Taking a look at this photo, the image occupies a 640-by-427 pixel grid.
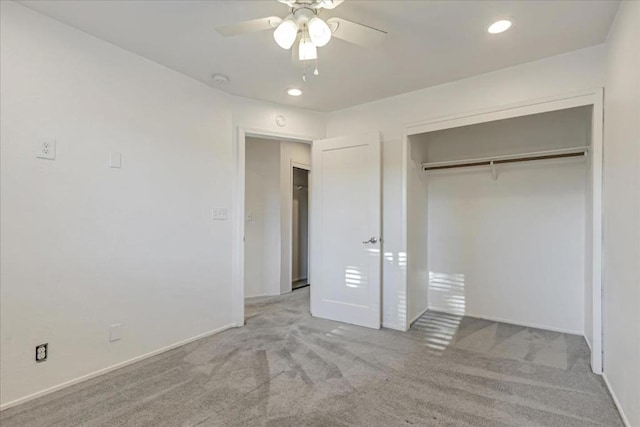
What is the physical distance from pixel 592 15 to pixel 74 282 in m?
4.00

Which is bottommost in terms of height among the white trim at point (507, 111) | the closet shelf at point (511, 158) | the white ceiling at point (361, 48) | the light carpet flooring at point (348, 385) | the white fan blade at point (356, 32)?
the light carpet flooring at point (348, 385)

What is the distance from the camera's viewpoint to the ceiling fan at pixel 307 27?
1763mm

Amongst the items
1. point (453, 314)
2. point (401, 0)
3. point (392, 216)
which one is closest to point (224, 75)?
point (401, 0)

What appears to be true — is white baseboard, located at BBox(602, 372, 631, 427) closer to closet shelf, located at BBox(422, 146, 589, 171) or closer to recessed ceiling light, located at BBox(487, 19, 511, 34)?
closet shelf, located at BBox(422, 146, 589, 171)

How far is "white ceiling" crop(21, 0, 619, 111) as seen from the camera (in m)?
2.09

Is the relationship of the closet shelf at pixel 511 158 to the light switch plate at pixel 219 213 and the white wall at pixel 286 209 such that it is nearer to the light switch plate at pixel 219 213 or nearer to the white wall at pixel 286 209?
the white wall at pixel 286 209

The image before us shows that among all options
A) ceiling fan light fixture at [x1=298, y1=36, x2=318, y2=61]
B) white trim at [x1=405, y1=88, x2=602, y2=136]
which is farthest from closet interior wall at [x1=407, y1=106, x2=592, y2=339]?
ceiling fan light fixture at [x1=298, y1=36, x2=318, y2=61]

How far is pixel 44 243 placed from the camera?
217 cm

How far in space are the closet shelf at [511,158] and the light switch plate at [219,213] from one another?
2.42 meters

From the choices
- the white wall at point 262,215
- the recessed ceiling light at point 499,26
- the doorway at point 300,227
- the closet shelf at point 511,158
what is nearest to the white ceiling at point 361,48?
the recessed ceiling light at point 499,26

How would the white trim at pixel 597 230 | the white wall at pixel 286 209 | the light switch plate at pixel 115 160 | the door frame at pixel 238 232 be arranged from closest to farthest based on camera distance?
1. the white trim at pixel 597 230
2. the light switch plate at pixel 115 160
3. the door frame at pixel 238 232
4. the white wall at pixel 286 209

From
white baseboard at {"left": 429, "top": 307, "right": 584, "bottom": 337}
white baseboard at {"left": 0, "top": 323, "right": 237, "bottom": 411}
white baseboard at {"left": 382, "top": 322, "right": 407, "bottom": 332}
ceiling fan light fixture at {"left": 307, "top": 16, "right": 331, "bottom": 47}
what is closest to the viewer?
ceiling fan light fixture at {"left": 307, "top": 16, "right": 331, "bottom": 47}

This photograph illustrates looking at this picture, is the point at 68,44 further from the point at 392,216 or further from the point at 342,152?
the point at 392,216

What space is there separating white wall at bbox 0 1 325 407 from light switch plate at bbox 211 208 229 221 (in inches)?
2.8
